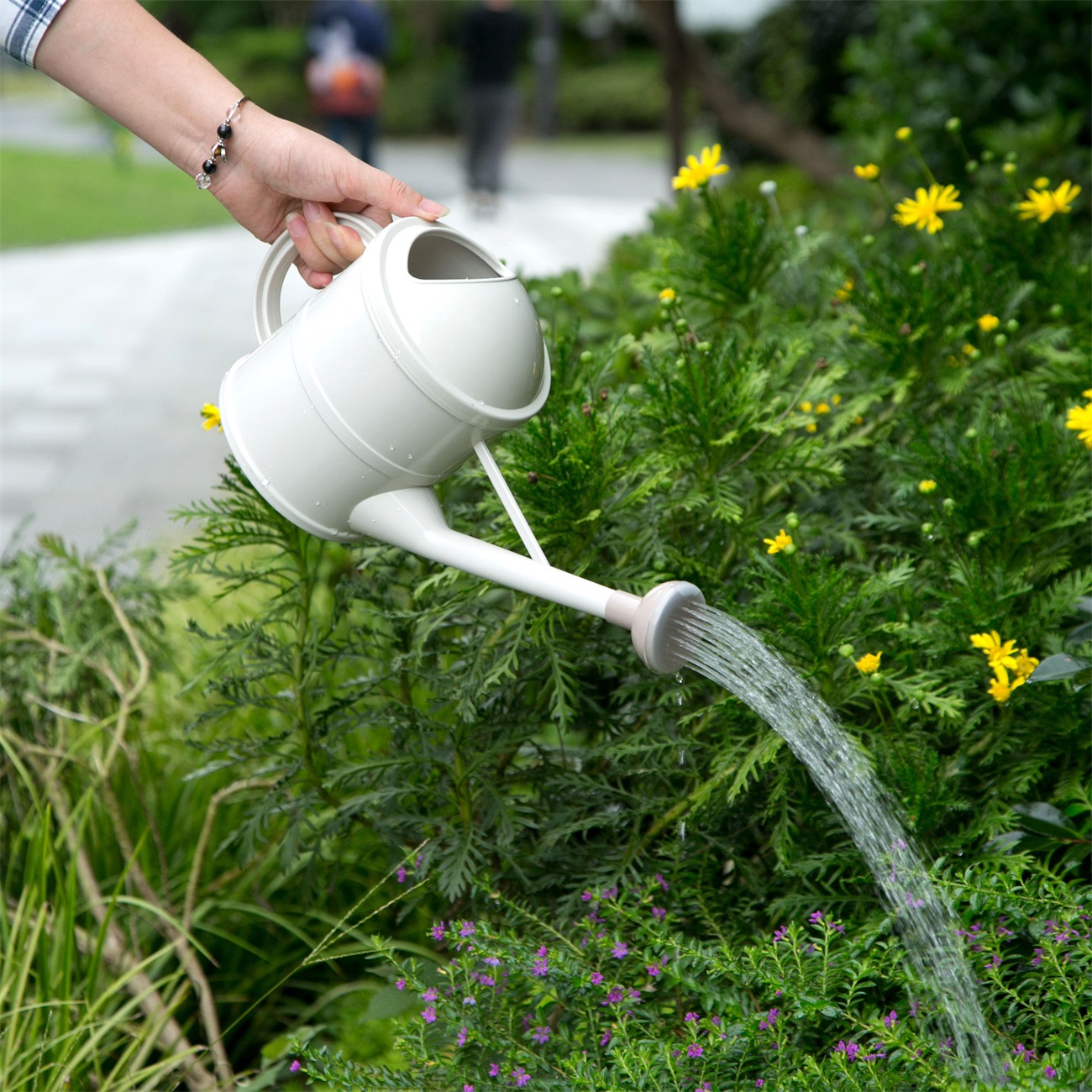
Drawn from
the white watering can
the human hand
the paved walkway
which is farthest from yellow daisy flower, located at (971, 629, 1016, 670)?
the paved walkway

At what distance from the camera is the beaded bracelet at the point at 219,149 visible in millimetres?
1500

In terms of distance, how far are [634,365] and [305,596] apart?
41.9 inches

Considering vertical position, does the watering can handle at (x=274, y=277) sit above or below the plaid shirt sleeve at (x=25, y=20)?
below

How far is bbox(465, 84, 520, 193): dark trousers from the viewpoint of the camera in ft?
36.0

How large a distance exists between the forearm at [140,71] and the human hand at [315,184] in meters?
0.04

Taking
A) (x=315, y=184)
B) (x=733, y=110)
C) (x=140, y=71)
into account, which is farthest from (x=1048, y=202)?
(x=733, y=110)

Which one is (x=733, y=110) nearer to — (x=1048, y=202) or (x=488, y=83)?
(x=1048, y=202)

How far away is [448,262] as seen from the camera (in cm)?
142

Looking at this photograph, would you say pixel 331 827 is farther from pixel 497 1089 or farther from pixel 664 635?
pixel 664 635

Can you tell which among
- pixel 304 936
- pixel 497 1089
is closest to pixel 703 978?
pixel 497 1089

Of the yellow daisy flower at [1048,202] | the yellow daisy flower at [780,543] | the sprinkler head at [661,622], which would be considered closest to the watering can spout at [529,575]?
the sprinkler head at [661,622]

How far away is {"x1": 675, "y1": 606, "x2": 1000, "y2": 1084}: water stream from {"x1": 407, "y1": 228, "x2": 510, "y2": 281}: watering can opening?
0.48 m

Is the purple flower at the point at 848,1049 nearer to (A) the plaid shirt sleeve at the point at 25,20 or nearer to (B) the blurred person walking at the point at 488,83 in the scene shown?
(A) the plaid shirt sleeve at the point at 25,20

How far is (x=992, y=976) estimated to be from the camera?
124 cm
